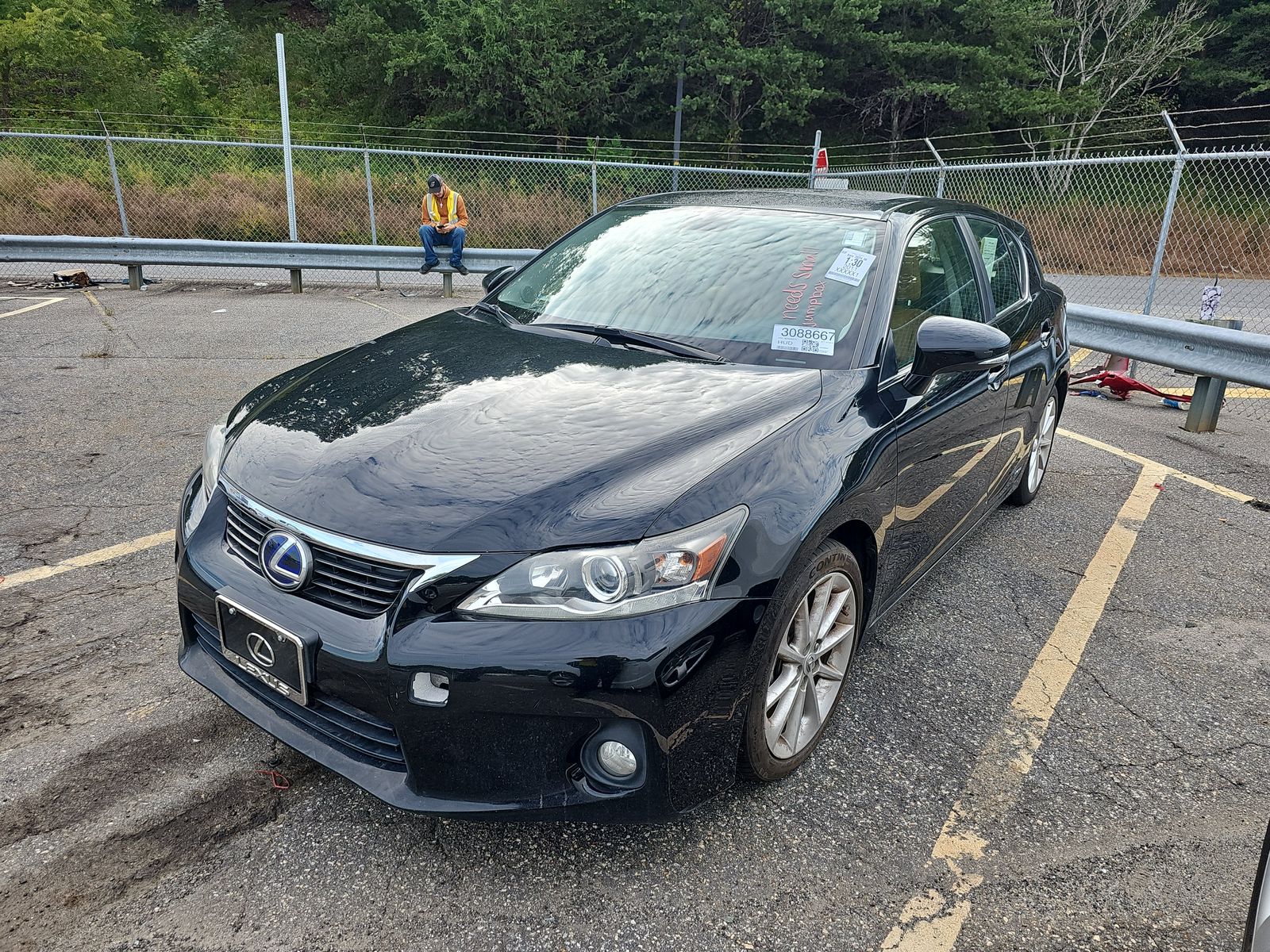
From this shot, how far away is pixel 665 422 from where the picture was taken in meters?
2.38

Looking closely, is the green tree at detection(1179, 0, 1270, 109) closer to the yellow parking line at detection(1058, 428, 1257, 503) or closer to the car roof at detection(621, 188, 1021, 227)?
the yellow parking line at detection(1058, 428, 1257, 503)

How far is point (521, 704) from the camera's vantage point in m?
1.90

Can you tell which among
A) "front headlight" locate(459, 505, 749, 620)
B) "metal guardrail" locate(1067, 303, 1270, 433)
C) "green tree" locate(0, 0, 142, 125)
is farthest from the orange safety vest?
"green tree" locate(0, 0, 142, 125)

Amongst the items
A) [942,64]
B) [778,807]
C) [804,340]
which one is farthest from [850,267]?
[942,64]

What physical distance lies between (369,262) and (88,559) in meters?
9.23

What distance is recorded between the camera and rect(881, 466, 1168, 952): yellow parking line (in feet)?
6.76

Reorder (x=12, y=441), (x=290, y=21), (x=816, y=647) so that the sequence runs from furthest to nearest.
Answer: (x=290, y=21), (x=12, y=441), (x=816, y=647)

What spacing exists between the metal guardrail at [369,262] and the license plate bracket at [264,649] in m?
6.46

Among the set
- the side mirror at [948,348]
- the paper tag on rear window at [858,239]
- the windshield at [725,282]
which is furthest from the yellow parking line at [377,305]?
the side mirror at [948,348]

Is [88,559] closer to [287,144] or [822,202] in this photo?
[822,202]

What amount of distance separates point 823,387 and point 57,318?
30.6 feet

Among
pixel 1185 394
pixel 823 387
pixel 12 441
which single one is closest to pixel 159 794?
pixel 823 387

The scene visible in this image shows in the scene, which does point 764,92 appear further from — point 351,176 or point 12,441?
point 12,441

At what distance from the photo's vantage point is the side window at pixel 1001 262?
12.7ft
